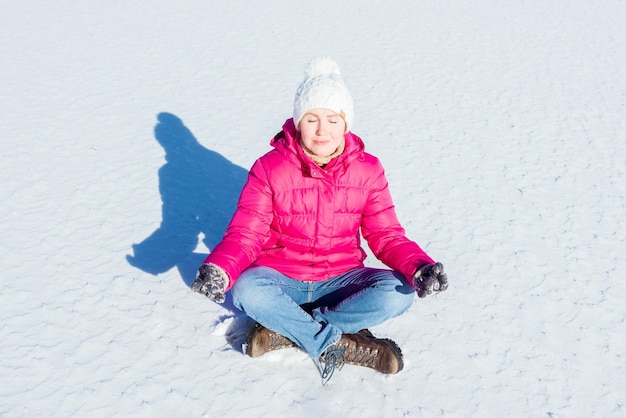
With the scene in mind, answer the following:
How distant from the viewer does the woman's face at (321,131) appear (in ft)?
8.59

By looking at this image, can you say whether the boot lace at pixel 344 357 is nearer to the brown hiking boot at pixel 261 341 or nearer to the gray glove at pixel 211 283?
the brown hiking boot at pixel 261 341

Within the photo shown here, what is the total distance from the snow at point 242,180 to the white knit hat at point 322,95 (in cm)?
98

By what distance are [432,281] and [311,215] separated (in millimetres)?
584

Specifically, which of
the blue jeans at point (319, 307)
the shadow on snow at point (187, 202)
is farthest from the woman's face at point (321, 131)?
the shadow on snow at point (187, 202)

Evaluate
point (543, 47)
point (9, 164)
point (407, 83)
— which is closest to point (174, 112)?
point (9, 164)

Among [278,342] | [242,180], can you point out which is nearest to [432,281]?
[278,342]

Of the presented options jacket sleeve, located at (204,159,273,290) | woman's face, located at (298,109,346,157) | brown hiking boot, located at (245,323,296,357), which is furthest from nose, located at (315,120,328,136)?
brown hiking boot, located at (245,323,296,357)

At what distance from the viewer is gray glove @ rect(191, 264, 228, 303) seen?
2.33 meters

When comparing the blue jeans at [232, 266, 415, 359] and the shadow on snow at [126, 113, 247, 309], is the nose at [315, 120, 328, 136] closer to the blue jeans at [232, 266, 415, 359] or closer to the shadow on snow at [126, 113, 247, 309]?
the blue jeans at [232, 266, 415, 359]

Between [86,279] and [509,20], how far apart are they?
650cm

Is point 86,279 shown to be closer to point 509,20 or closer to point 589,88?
point 589,88

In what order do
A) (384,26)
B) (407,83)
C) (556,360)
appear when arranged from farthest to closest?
(384,26) → (407,83) → (556,360)

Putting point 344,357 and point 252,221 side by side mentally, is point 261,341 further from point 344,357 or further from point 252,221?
point 252,221

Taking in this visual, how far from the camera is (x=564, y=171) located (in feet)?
14.6
